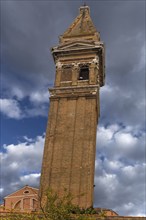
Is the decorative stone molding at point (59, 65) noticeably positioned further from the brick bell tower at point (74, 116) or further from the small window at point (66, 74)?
the small window at point (66, 74)

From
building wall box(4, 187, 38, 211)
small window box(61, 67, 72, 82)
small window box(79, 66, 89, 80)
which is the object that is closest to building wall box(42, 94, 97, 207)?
small window box(61, 67, 72, 82)

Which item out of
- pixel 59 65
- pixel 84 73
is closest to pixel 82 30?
pixel 59 65

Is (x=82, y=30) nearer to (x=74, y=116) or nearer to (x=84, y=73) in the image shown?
(x=84, y=73)

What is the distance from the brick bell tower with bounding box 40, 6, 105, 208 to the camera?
3156 cm

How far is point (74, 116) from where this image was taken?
34844 millimetres

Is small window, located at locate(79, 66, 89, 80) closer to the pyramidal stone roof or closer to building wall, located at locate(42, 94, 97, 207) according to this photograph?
building wall, located at locate(42, 94, 97, 207)

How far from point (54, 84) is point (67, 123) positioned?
213 inches

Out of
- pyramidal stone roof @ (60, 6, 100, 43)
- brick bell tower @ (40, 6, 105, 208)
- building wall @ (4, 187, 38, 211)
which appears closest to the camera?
brick bell tower @ (40, 6, 105, 208)

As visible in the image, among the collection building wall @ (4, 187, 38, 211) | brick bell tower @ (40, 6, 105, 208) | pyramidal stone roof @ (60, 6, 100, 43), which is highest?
pyramidal stone roof @ (60, 6, 100, 43)

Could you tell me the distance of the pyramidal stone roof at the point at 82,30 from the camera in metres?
41.4

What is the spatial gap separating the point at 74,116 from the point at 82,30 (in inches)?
521

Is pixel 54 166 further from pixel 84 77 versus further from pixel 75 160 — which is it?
pixel 84 77

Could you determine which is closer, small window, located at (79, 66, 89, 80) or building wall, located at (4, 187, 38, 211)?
small window, located at (79, 66, 89, 80)

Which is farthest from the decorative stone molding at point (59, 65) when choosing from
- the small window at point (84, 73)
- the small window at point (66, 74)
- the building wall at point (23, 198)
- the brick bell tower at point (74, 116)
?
the building wall at point (23, 198)
